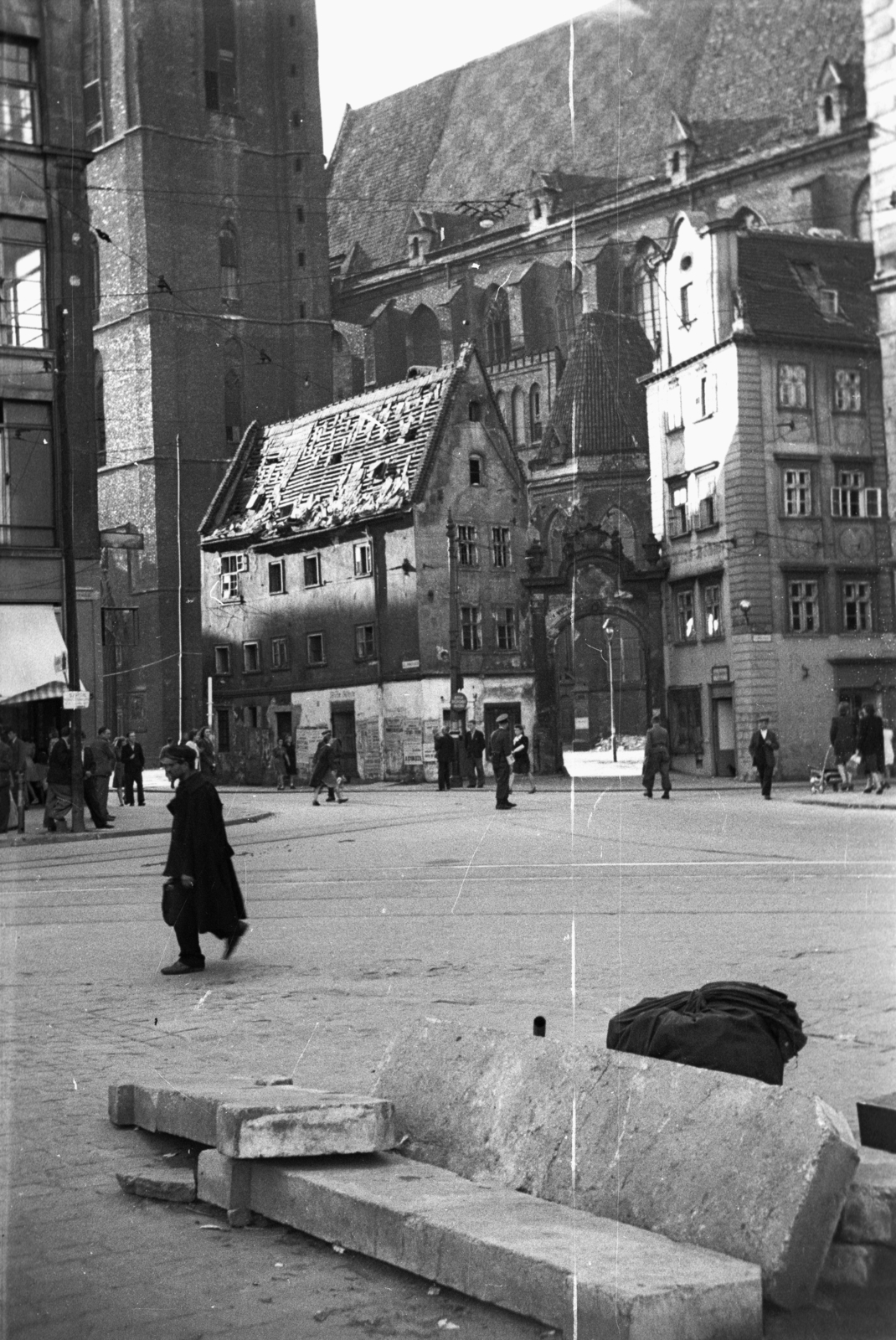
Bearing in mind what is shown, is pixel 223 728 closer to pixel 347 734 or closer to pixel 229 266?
pixel 347 734

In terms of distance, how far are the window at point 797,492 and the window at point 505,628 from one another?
47.7 inches

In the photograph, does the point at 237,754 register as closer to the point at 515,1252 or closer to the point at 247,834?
the point at 247,834

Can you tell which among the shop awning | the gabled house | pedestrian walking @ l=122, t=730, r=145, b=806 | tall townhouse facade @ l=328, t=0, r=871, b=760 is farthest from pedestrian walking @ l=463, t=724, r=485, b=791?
pedestrian walking @ l=122, t=730, r=145, b=806

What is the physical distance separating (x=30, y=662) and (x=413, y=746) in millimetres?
1411

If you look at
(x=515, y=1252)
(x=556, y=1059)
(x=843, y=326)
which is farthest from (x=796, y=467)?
(x=515, y=1252)

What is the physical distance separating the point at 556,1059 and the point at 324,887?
16.3 ft

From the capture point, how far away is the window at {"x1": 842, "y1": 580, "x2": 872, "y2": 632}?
4.30m

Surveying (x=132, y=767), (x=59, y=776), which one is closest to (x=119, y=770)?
(x=132, y=767)

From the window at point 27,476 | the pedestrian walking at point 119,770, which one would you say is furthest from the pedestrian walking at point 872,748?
the pedestrian walking at point 119,770

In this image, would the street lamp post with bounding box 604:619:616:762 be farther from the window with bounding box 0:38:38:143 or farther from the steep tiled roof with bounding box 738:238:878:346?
the window with bounding box 0:38:38:143

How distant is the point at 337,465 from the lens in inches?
269

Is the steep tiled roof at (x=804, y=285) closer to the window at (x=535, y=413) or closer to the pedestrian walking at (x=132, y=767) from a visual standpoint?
the window at (x=535, y=413)

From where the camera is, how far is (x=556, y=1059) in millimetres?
4637

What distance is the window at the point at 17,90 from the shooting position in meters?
5.73
